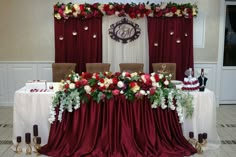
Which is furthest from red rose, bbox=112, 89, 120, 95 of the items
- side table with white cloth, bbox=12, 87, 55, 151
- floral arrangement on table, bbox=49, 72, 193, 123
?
side table with white cloth, bbox=12, 87, 55, 151

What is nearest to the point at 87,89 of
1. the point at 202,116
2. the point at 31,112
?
the point at 31,112

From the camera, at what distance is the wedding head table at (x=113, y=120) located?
130 inches

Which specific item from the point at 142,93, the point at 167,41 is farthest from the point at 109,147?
the point at 167,41

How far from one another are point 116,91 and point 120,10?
2.74 meters

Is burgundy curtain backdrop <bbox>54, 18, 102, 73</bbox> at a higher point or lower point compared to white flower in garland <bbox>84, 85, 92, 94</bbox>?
higher

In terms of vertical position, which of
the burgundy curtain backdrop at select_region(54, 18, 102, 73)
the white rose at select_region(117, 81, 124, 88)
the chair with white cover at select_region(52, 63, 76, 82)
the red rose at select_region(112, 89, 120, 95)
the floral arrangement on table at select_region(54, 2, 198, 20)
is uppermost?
the floral arrangement on table at select_region(54, 2, 198, 20)

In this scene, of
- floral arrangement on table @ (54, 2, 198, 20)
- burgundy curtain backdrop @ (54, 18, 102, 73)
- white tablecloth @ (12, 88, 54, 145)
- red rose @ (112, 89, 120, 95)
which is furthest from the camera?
burgundy curtain backdrop @ (54, 18, 102, 73)

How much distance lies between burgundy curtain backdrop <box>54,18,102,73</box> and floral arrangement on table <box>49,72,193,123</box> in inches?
91.5

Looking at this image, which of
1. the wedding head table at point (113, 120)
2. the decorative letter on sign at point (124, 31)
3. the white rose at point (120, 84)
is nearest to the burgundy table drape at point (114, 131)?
the wedding head table at point (113, 120)

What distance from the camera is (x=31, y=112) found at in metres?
3.57

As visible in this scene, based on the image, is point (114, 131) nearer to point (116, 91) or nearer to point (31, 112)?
point (116, 91)

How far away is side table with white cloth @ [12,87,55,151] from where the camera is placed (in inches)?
139

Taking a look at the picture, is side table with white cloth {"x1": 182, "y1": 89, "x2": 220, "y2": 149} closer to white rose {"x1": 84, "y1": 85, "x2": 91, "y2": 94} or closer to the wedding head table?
the wedding head table

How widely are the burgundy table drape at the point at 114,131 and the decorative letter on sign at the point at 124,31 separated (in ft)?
8.62
